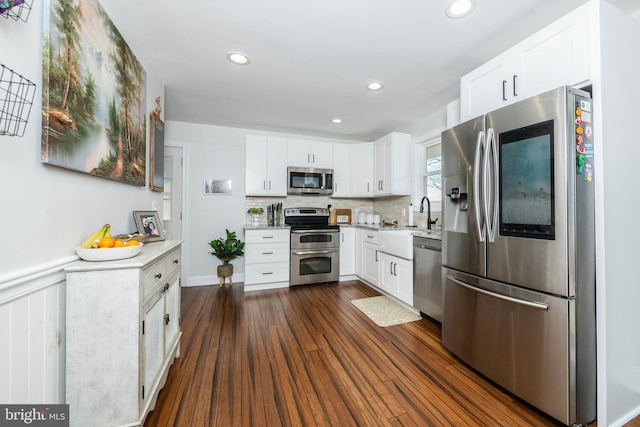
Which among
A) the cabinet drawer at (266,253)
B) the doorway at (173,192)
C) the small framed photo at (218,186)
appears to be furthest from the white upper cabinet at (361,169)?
the doorway at (173,192)

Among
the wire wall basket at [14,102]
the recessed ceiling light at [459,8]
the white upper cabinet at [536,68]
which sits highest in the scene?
the recessed ceiling light at [459,8]

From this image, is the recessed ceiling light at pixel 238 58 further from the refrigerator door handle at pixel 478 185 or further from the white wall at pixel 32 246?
the refrigerator door handle at pixel 478 185

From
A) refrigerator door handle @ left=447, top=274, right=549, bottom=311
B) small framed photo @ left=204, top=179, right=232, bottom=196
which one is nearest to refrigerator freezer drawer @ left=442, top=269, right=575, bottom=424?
Result: refrigerator door handle @ left=447, top=274, right=549, bottom=311

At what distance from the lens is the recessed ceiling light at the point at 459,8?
5.00 feet

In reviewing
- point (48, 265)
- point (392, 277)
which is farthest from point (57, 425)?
point (392, 277)

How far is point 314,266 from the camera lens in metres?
3.81

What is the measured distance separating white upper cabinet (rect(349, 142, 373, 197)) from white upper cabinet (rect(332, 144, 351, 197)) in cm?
7

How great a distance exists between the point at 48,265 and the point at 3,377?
1.32 ft

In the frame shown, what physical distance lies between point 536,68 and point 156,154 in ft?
10.3

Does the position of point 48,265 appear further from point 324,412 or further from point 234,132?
point 234,132

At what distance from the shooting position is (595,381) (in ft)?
4.30

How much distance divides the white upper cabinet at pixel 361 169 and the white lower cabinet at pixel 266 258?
1514 mm

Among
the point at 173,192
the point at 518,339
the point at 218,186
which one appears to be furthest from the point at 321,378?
the point at 173,192

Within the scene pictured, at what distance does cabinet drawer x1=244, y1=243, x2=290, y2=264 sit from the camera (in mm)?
3531
